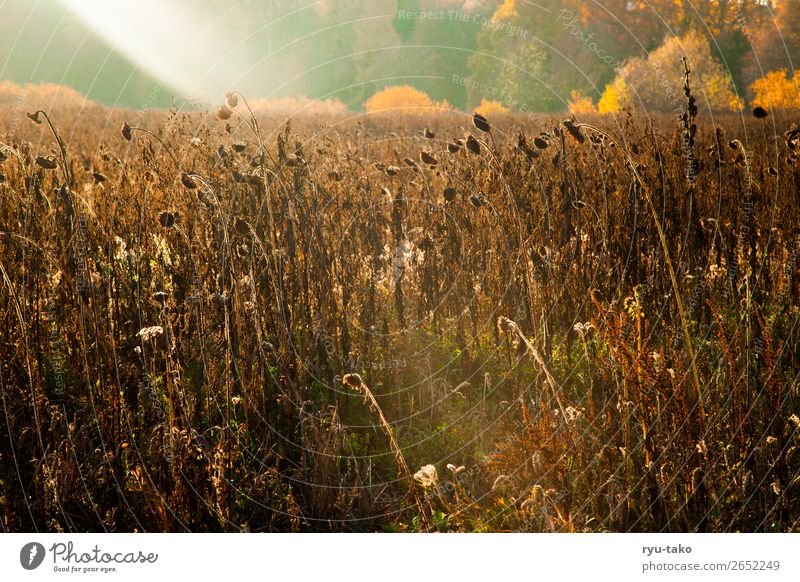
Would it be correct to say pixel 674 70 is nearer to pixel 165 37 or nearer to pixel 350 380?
pixel 165 37

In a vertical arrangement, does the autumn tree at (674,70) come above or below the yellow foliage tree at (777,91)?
above

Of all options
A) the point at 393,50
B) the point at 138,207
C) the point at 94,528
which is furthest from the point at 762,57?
the point at 94,528

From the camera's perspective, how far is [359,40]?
10.5 ft

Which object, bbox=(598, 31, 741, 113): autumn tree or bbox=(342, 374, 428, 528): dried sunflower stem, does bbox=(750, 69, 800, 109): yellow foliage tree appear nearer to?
bbox=(598, 31, 741, 113): autumn tree

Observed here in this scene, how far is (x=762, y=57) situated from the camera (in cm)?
284

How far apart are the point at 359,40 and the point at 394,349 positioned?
148 cm

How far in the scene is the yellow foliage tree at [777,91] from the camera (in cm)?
279

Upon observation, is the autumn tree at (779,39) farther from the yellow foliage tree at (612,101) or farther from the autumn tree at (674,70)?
the yellow foliage tree at (612,101)

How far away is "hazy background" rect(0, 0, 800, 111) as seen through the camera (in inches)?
108

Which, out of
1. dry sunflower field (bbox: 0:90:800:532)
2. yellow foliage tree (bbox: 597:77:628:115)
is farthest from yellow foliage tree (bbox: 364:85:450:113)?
yellow foliage tree (bbox: 597:77:628:115)

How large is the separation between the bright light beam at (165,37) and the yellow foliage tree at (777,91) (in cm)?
220

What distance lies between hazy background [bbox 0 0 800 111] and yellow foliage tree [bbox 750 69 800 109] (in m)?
0.06

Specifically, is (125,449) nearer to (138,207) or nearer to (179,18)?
(138,207)

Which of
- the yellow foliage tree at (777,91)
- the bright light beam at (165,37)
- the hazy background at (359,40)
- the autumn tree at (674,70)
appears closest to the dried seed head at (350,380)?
the hazy background at (359,40)
